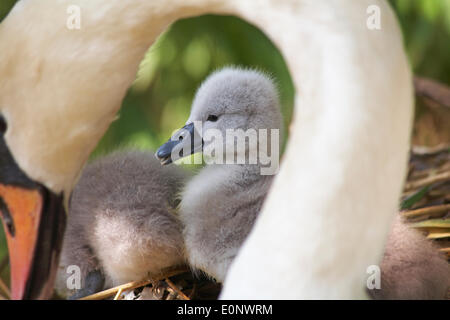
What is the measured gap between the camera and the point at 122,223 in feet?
4.05

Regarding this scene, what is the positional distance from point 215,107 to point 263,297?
53 centimetres

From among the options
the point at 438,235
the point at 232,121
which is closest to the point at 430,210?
the point at 438,235

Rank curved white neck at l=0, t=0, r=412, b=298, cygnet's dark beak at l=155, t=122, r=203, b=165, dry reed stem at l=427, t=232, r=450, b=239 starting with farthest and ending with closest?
dry reed stem at l=427, t=232, r=450, b=239, cygnet's dark beak at l=155, t=122, r=203, b=165, curved white neck at l=0, t=0, r=412, b=298

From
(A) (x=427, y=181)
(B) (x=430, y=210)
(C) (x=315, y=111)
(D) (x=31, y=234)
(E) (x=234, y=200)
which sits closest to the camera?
(C) (x=315, y=111)

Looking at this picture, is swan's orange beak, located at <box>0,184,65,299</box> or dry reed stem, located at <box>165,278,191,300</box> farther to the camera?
dry reed stem, located at <box>165,278,191,300</box>

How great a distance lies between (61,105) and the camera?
937 mm

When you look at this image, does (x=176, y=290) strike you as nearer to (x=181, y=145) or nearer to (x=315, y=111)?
(x=181, y=145)

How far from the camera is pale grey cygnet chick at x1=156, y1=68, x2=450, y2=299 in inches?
43.0

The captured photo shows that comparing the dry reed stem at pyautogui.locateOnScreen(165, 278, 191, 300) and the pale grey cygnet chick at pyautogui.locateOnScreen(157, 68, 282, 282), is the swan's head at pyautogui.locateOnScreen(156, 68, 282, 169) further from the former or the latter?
the dry reed stem at pyautogui.locateOnScreen(165, 278, 191, 300)

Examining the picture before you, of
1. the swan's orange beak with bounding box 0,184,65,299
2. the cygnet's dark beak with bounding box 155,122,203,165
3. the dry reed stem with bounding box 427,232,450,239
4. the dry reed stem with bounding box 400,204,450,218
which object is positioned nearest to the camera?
the swan's orange beak with bounding box 0,184,65,299

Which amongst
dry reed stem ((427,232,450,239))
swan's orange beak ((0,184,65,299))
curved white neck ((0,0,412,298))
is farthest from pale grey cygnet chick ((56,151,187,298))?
dry reed stem ((427,232,450,239))

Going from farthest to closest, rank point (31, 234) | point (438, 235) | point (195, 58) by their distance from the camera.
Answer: point (195, 58)
point (438, 235)
point (31, 234)

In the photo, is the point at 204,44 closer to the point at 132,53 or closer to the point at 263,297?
the point at 132,53

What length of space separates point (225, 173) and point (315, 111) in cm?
46
